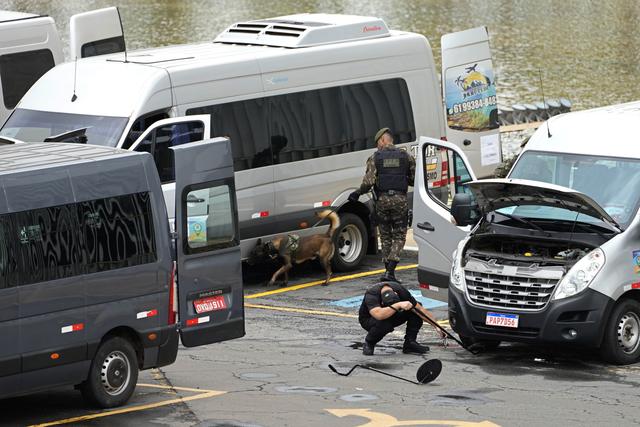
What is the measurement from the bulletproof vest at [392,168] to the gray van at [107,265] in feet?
16.3

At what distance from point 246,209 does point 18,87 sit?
5.39m

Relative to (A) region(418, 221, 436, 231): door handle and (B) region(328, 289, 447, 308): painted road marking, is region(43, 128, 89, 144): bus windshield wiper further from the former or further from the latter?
(A) region(418, 221, 436, 231): door handle

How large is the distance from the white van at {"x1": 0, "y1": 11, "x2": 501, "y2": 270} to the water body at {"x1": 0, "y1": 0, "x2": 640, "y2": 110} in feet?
47.1

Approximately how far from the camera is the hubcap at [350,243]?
19672mm

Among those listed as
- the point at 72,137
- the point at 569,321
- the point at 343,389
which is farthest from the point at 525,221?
the point at 72,137

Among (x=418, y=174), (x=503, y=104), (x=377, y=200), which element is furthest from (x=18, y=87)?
(x=503, y=104)

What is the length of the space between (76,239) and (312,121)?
7.10m

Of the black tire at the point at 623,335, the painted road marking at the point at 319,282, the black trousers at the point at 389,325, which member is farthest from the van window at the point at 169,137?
the black tire at the point at 623,335

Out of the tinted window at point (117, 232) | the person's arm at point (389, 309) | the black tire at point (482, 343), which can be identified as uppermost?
the tinted window at point (117, 232)

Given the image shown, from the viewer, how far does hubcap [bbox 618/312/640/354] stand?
14.4 metres

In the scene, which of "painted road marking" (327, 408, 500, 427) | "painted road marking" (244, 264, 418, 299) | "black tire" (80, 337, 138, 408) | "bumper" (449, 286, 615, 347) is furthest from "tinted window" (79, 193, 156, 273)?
"painted road marking" (244, 264, 418, 299)

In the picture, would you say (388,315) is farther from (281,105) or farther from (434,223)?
(281,105)

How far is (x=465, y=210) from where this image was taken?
1539 centimetres

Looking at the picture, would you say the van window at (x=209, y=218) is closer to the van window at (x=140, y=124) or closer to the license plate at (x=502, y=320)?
the license plate at (x=502, y=320)
